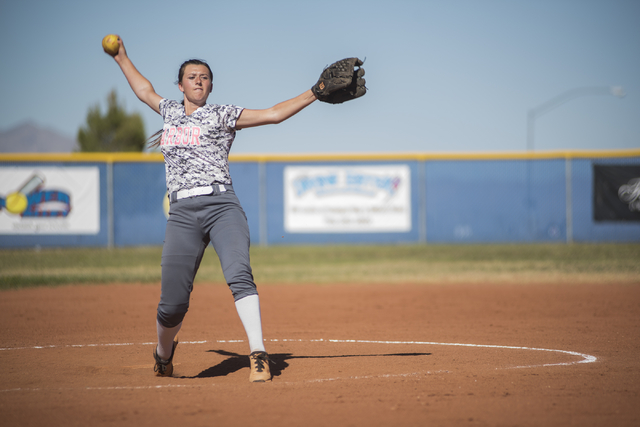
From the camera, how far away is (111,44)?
178 inches

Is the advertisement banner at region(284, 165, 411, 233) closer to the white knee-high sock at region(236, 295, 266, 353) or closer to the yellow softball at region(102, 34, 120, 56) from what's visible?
the yellow softball at region(102, 34, 120, 56)

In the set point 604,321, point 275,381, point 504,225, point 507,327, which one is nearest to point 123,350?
point 275,381

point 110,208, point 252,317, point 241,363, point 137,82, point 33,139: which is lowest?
point 241,363

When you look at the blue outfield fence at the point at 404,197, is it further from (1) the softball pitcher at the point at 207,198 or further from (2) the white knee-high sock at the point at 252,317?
(2) the white knee-high sock at the point at 252,317

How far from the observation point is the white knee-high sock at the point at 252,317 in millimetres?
4000

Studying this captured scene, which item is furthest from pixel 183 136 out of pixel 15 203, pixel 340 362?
pixel 15 203

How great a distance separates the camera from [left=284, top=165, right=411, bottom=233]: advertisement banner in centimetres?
1844

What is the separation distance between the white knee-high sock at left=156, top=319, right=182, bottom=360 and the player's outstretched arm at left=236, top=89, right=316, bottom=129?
153 cm

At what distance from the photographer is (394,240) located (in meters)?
18.5

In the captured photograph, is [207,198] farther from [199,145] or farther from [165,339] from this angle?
[165,339]

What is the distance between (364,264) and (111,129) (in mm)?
30050

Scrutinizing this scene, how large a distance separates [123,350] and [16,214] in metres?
13.7

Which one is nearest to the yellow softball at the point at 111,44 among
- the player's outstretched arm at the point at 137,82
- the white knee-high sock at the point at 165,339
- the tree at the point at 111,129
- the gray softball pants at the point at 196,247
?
the player's outstretched arm at the point at 137,82

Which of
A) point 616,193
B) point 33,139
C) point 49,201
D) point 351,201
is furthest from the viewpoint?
point 33,139
